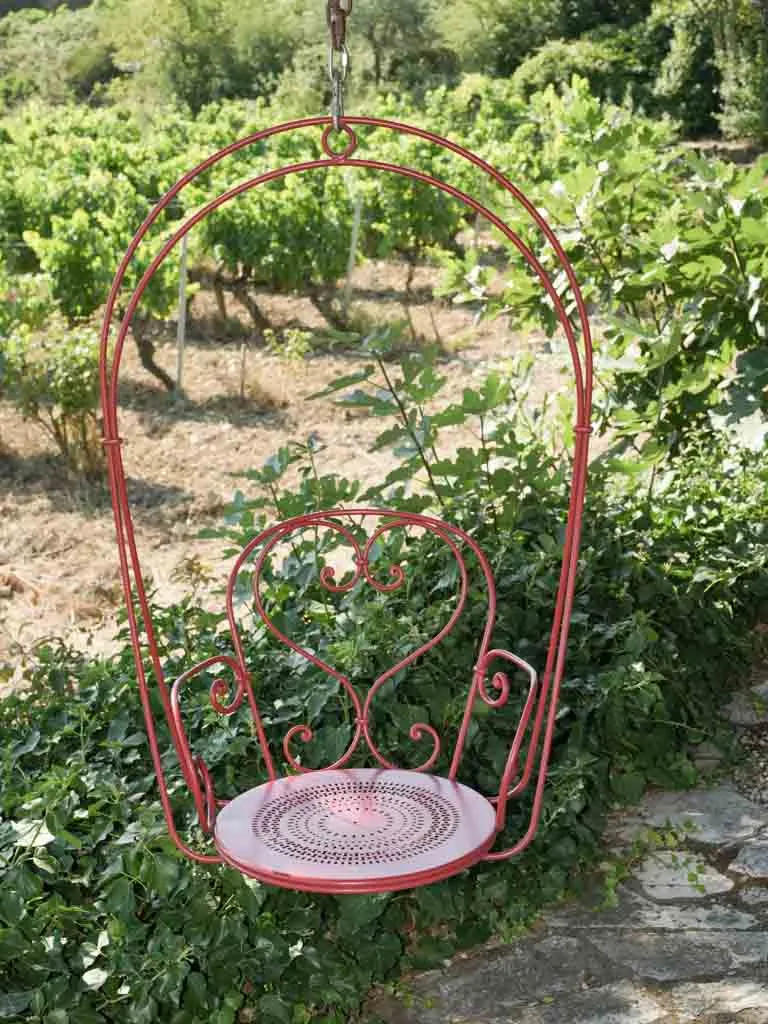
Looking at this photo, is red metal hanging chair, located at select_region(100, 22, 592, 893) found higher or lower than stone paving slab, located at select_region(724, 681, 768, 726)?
higher

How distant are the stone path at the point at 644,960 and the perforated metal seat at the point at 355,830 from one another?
45 centimetres

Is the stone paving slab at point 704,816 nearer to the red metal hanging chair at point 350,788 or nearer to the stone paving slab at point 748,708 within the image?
the stone paving slab at point 748,708

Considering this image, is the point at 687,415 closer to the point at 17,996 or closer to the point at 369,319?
the point at 17,996

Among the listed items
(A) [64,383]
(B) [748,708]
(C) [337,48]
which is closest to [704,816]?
(B) [748,708]

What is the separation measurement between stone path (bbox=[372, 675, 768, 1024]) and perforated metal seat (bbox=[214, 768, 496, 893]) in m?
0.45

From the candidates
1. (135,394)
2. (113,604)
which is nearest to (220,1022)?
(113,604)

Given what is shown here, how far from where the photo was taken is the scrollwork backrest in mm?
2568

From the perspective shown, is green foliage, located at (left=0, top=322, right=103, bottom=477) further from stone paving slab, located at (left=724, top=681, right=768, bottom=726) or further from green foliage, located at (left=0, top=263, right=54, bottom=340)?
stone paving slab, located at (left=724, top=681, right=768, bottom=726)

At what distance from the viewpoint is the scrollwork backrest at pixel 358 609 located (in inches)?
101

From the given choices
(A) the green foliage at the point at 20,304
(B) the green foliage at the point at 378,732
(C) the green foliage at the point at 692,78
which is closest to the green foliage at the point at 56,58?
(C) the green foliage at the point at 692,78

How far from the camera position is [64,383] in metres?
6.43

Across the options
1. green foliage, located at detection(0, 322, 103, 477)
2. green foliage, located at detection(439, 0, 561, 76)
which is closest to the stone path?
green foliage, located at detection(0, 322, 103, 477)

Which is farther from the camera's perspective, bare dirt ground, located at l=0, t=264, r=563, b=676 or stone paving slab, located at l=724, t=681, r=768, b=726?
bare dirt ground, located at l=0, t=264, r=563, b=676

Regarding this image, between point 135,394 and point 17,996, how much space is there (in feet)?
20.3
